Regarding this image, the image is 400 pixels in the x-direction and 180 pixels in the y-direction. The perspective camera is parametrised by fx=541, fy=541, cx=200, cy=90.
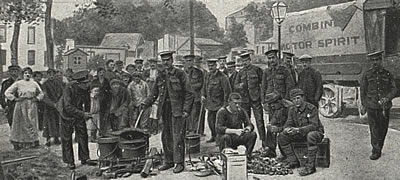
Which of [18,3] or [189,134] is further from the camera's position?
[189,134]

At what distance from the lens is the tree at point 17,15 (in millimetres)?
5593

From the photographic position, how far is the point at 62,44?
5.66m

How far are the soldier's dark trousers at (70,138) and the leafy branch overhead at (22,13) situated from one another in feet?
3.63

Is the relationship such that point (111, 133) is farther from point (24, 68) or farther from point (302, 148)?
point (302, 148)

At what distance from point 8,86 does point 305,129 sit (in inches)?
124

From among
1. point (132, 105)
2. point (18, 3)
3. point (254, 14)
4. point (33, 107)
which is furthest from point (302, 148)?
point (18, 3)

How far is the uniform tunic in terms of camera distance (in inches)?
226

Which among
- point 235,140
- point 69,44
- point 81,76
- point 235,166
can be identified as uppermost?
point 69,44

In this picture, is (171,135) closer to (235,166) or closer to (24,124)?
(235,166)

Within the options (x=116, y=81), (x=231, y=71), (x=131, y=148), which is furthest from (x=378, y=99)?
(x=116, y=81)

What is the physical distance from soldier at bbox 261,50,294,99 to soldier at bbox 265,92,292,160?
→ 69 mm

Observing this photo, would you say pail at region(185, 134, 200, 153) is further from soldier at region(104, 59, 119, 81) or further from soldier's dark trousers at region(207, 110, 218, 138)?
soldier at region(104, 59, 119, 81)

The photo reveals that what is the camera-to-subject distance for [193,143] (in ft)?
19.5

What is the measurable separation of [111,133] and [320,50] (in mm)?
2438
